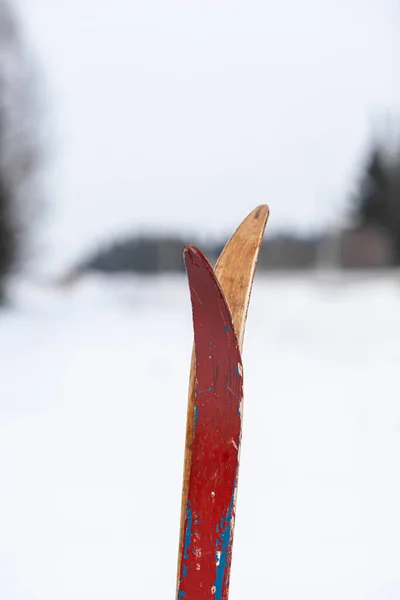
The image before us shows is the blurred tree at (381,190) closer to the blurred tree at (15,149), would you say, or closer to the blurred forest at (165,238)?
the blurred forest at (165,238)

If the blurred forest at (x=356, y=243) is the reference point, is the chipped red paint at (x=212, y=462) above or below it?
→ below

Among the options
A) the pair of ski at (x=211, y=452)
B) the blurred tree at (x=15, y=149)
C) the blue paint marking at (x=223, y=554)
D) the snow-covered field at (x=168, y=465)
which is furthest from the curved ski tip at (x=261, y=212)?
the blurred tree at (x=15, y=149)

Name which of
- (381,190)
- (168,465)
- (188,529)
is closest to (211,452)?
(188,529)

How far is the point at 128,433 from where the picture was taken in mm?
3889

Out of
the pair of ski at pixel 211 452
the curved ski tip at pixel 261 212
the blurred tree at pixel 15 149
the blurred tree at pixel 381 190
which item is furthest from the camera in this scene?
the blurred tree at pixel 381 190

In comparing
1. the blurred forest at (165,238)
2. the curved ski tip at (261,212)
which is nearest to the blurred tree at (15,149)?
the blurred forest at (165,238)

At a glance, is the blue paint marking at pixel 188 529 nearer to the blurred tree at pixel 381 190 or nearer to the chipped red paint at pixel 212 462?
the chipped red paint at pixel 212 462

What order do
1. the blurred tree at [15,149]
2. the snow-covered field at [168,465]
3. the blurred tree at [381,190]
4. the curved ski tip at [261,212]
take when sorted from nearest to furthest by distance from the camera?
the curved ski tip at [261,212], the snow-covered field at [168,465], the blurred tree at [15,149], the blurred tree at [381,190]

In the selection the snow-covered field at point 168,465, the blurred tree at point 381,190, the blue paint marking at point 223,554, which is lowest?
the blue paint marking at point 223,554

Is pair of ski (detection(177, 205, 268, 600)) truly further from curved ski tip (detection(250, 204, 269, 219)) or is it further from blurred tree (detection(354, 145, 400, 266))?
blurred tree (detection(354, 145, 400, 266))

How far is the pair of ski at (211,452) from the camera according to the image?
119 cm

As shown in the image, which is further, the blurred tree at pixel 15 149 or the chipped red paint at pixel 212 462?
the blurred tree at pixel 15 149

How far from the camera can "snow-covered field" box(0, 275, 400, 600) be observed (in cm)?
227

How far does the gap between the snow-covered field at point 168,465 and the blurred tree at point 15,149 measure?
1605 mm
